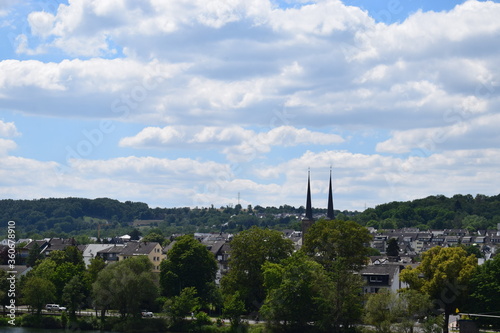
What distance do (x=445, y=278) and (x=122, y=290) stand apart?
101ft

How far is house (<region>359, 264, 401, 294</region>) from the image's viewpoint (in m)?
78.4

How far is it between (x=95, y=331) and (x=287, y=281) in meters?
20.7

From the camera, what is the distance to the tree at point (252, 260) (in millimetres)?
73375

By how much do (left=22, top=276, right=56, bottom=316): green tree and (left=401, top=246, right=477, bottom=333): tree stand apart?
3632 centimetres

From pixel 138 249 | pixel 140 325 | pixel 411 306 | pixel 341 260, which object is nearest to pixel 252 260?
pixel 341 260

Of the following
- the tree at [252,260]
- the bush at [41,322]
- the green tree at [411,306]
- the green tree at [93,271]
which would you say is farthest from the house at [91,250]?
the green tree at [411,306]

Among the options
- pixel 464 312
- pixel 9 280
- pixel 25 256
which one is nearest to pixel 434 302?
pixel 464 312

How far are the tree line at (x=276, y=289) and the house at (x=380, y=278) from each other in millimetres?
6186

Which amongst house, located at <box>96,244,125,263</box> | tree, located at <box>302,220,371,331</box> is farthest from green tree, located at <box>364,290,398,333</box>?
house, located at <box>96,244,125,263</box>

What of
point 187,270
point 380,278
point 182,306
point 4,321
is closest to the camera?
point 182,306

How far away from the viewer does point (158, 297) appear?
77375mm

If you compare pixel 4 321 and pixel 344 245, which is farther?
pixel 4 321

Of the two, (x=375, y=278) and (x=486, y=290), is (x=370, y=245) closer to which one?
(x=375, y=278)

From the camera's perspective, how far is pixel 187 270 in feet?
256
